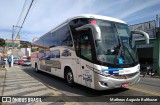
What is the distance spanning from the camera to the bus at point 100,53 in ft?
22.5

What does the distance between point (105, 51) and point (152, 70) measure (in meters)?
11.5

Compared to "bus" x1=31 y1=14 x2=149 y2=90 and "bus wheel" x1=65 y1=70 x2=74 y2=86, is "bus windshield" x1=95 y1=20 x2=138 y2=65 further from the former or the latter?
"bus wheel" x1=65 y1=70 x2=74 y2=86

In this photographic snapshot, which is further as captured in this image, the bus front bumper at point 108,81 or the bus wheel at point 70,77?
the bus wheel at point 70,77

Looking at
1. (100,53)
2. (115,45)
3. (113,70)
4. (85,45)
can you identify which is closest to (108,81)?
(113,70)

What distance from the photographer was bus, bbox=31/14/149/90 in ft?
22.5

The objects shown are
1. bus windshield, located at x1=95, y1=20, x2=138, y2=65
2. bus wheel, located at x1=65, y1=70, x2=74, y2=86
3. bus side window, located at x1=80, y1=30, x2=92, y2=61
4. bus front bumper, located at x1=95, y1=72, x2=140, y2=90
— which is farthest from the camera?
bus wheel, located at x1=65, y1=70, x2=74, y2=86

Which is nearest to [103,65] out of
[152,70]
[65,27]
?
[65,27]

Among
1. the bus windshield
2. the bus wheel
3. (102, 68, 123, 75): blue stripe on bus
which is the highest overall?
the bus windshield

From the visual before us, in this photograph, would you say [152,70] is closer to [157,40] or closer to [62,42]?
[157,40]

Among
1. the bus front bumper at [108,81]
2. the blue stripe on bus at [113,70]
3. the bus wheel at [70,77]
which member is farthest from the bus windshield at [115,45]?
the bus wheel at [70,77]

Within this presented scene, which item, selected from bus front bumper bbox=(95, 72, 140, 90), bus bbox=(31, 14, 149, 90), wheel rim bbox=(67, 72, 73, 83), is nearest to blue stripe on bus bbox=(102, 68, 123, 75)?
bus bbox=(31, 14, 149, 90)

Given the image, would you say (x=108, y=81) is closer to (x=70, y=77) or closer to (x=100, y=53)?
(x=100, y=53)

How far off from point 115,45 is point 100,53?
0.82 metres

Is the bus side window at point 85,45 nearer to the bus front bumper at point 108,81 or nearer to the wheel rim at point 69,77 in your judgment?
the bus front bumper at point 108,81
